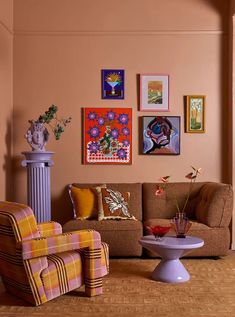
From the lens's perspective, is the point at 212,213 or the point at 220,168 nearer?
the point at 212,213

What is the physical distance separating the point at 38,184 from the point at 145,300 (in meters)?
2.19

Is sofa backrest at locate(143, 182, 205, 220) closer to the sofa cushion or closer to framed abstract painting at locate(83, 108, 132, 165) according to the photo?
the sofa cushion

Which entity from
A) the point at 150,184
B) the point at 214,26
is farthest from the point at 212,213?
the point at 214,26

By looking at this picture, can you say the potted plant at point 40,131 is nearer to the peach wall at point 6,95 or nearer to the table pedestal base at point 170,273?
the peach wall at point 6,95

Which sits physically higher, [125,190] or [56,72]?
[56,72]

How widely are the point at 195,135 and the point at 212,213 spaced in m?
1.24

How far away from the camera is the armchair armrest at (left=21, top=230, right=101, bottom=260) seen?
299 centimetres

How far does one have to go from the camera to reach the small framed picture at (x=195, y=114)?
552cm

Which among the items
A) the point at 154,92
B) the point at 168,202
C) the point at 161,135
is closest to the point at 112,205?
the point at 168,202

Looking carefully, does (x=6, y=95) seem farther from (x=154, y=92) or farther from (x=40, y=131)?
(x=154, y=92)

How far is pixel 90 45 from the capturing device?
553 cm

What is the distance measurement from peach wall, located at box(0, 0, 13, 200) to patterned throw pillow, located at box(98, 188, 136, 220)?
121 centimetres

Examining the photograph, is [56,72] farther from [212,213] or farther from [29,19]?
[212,213]

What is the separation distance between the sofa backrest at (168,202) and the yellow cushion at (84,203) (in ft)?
2.21
